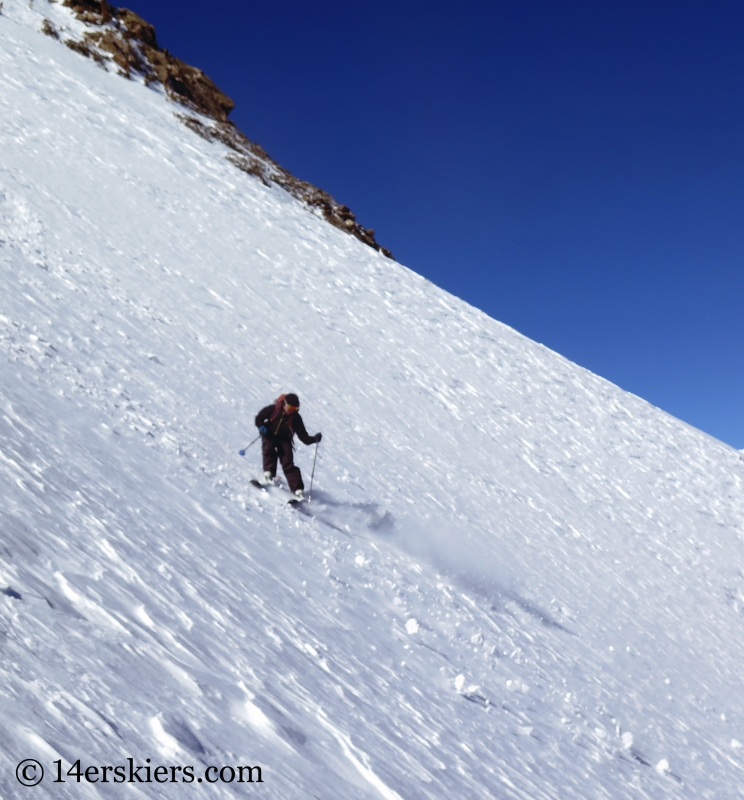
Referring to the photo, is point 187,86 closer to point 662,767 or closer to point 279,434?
point 279,434

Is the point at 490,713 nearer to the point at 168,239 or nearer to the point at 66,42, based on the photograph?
the point at 168,239

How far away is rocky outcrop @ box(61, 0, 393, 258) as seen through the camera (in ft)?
107

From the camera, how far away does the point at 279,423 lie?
8.13 meters

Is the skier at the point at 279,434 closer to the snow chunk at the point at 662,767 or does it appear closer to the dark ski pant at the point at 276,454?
the dark ski pant at the point at 276,454

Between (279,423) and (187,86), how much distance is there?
37036 millimetres

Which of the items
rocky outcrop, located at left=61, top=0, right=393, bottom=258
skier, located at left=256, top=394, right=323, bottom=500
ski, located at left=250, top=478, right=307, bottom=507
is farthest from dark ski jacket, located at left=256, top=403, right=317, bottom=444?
rocky outcrop, located at left=61, top=0, right=393, bottom=258

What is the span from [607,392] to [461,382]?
6955 mm

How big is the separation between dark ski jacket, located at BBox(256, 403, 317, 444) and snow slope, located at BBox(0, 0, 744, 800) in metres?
0.63

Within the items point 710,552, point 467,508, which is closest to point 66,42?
point 467,508

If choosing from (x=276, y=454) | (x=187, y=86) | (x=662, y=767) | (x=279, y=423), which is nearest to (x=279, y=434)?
(x=279, y=423)

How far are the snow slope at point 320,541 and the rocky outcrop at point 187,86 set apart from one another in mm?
12706

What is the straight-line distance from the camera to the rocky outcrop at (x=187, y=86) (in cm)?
3254

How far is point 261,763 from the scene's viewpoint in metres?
3.15

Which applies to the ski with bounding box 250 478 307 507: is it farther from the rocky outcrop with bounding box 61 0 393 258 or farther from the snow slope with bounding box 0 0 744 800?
the rocky outcrop with bounding box 61 0 393 258
